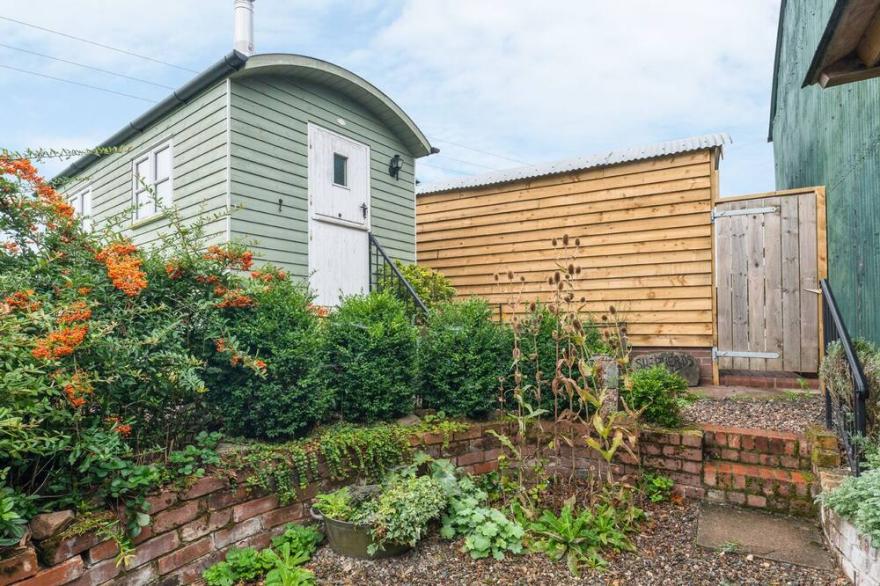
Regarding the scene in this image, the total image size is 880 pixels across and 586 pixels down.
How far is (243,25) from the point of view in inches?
247

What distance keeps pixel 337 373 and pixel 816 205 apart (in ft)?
16.7

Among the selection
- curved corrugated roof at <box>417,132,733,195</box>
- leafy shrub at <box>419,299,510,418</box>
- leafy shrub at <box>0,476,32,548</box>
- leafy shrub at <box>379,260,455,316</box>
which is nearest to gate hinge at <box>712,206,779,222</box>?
curved corrugated roof at <box>417,132,733,195</box>

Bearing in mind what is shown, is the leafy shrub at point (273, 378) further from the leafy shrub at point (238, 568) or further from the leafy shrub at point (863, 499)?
the leafy shrub at point (863, 499)

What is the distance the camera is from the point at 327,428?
3227mm

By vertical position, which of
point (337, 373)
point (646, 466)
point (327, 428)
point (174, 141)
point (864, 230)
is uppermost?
point (174, 141)

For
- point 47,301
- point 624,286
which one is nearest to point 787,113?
point 624,286

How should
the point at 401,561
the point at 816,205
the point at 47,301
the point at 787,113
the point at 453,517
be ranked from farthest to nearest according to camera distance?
the point at 787,113 → the point at 816,205 → the point at 453,517 → the point at 401,561 → the point at 47,301

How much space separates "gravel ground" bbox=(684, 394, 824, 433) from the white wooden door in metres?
3.97

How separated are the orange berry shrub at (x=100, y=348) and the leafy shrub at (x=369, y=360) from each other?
542 mm

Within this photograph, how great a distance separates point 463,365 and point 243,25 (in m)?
5.24

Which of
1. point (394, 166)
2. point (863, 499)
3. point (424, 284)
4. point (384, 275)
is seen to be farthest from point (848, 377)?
point (394, 166)

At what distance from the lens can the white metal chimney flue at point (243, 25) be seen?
20.5ft

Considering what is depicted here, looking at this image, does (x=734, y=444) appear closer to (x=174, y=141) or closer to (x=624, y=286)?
(x=624, y=286)

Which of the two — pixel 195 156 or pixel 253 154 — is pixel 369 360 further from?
pixel 195 156
